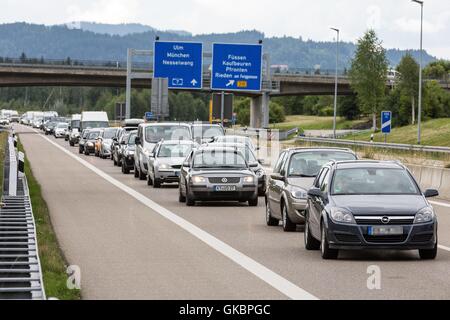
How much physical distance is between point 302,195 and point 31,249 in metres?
6.99

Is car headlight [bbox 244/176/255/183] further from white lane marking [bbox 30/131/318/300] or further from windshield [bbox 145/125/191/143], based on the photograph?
windshield [bbox 145/125/191/143]

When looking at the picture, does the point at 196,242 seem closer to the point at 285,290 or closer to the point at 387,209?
the point at 387,209

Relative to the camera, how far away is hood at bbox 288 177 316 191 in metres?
21.0

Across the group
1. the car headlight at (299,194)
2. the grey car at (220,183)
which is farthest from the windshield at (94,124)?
the car headlight at (299,194)

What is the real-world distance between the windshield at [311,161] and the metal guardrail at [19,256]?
4518mm

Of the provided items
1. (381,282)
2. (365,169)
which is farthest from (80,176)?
(381,282)

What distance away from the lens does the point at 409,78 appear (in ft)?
516

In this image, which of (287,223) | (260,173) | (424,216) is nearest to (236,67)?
(260,173)

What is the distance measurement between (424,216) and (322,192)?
1587mm

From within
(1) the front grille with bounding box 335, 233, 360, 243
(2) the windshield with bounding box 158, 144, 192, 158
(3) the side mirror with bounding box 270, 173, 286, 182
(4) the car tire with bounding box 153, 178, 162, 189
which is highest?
(3) the side mirror with bounding box 270, 173, 286, 182

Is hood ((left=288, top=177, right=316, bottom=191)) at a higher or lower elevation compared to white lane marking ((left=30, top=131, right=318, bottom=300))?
higher

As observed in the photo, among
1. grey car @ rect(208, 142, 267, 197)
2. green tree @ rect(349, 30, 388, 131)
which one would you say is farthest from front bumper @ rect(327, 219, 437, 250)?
green tree @ rect(349, 30, 388, 131)

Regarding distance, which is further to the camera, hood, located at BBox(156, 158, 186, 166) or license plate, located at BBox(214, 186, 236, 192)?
hood, located at BBox(156, 158, 186, 166)

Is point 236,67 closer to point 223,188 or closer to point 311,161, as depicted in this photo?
point 223,188
